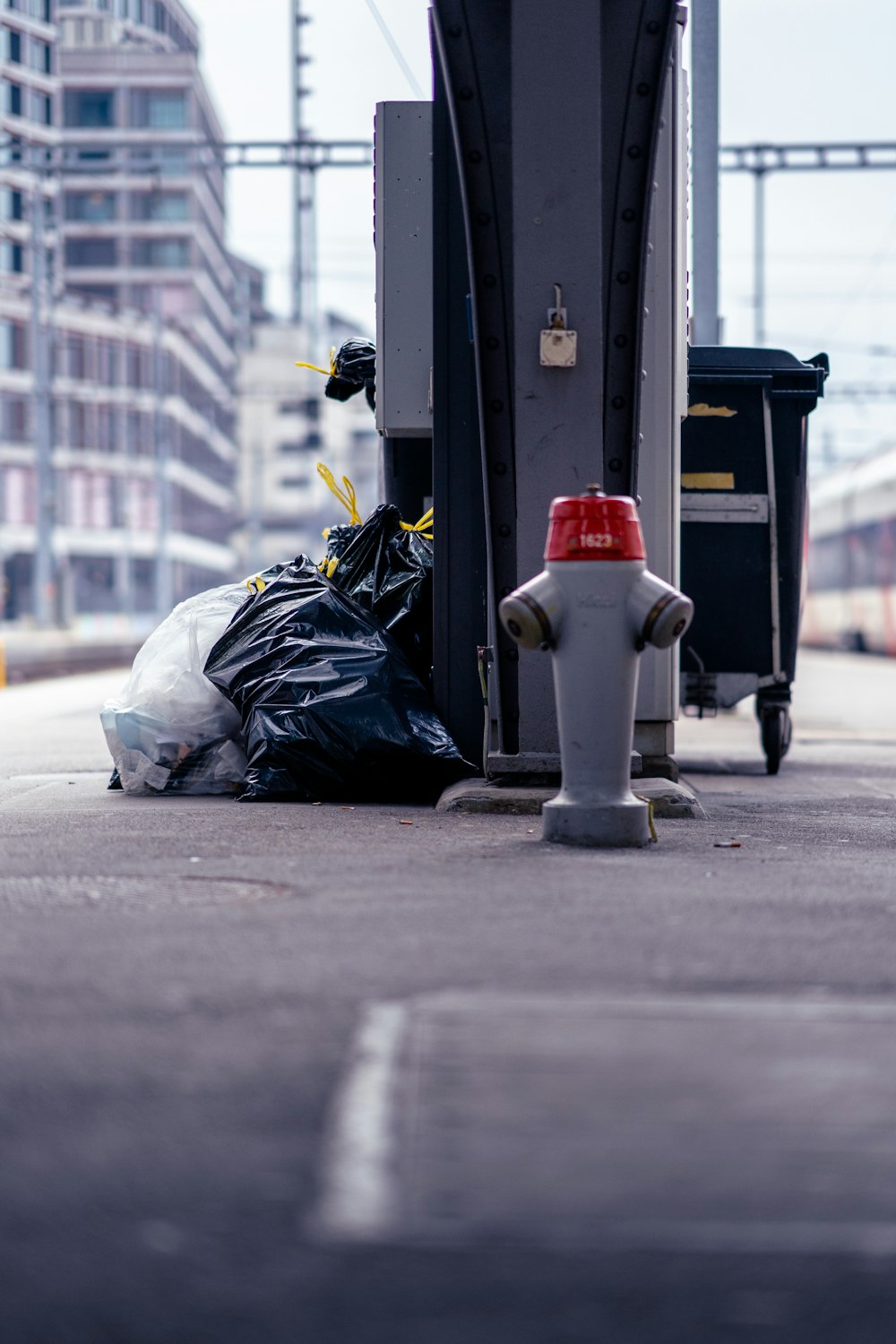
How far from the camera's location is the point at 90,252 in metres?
82.9

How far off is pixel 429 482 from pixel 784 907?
4.65 meters

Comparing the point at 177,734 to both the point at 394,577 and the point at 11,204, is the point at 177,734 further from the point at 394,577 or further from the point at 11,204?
the point at 11,204

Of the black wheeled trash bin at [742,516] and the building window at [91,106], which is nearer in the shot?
the black wheeled trash bin at [742,516]

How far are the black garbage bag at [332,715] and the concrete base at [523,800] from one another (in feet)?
1.11

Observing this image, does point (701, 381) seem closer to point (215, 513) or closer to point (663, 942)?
→ point (663, 942)

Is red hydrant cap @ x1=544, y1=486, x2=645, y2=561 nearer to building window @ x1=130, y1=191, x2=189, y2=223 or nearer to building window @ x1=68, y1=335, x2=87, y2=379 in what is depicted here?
building window @ x1=68, y1=335, x2=87, y2=379

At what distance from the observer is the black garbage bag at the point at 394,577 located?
7277 mm

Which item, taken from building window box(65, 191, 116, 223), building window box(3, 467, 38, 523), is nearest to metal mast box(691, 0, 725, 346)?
building window box(3, 467, 38, 523)

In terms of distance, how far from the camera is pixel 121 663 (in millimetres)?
31156

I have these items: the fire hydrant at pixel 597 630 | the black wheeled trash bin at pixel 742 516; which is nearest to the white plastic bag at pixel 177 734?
the fire hydrant at pixel 597 630

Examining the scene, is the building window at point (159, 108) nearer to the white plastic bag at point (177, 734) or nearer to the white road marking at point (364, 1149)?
the white plastic bag at point (177, 734)

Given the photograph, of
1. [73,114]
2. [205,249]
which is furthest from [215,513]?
[73,114]

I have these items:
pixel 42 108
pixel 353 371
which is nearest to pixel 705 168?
pixel 353 371

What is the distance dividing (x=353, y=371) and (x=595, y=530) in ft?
11.4
